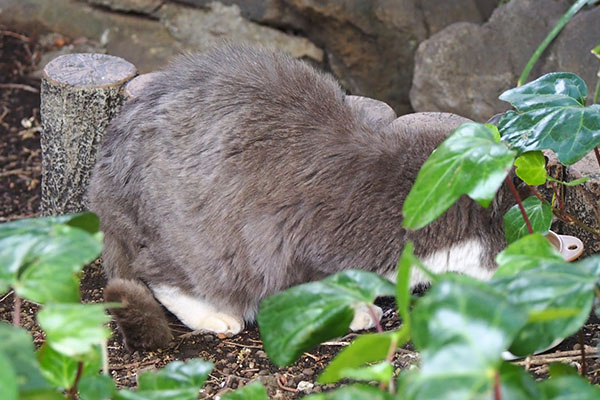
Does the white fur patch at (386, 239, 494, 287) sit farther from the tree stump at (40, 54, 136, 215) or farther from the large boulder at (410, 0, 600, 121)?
the large boulder at (410, 0, 600, 121)

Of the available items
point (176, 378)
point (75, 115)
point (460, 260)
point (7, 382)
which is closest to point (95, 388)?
point (176, 378)

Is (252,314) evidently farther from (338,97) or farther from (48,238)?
(48,238)

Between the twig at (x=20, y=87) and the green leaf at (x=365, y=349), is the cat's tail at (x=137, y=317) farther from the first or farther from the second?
the twig at (x=20, y=87)

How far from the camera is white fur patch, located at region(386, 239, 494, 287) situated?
2098 millimetres

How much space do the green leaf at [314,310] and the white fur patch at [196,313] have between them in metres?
1.27

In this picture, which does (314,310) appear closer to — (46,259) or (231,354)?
(46,259)

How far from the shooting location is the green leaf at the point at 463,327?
771 mm

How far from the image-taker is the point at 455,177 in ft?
4.36

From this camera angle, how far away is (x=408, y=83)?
4.43 meters

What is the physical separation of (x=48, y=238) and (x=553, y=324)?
0.66m

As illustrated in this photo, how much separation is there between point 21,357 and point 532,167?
1.30 metres

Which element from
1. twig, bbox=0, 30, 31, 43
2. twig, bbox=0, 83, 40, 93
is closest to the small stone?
twig, bbox=0, 83, 40, 93

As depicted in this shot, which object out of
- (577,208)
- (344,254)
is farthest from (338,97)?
(577,208)

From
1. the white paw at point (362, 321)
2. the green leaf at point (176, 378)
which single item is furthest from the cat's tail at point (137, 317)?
the green leaf at point (176, 378)
